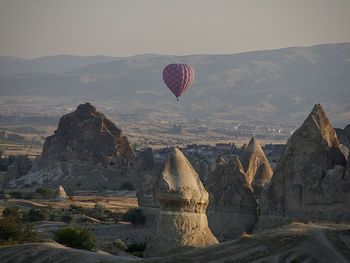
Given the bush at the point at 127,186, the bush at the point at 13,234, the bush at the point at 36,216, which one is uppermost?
the bush at the point at 127,186

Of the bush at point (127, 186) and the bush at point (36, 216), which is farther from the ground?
the bush at point (127, 186)

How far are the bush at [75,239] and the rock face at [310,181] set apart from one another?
6527mm

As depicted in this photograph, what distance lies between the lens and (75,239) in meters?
29.3

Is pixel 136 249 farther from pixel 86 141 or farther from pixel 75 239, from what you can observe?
pixel 86 141

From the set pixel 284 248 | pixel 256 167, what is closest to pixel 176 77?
pixel 256 167

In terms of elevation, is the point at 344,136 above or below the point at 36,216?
above

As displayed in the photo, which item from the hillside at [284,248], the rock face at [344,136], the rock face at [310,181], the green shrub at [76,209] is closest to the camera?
the hillside at [284,248]

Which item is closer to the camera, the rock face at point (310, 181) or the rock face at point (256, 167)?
the rock face at point (310, 181)

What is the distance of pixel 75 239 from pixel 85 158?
44.9m

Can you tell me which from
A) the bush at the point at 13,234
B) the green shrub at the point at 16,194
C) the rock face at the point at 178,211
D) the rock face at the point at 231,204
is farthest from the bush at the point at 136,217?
the green shrub at the point at 16,194

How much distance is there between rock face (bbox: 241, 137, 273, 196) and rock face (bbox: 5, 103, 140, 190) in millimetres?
31120

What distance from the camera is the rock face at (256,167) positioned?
3806 cm

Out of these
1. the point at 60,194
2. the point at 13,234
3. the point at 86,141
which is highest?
the point at 86,141

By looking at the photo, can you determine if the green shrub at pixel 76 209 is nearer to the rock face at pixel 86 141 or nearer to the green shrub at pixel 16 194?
the green shrub at pixel 16 194
